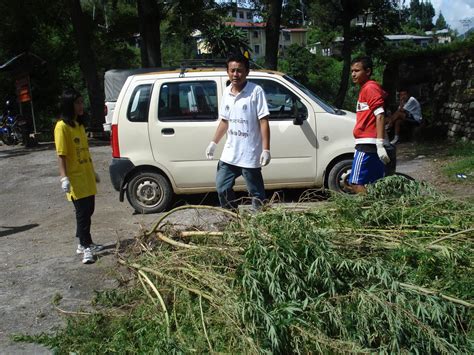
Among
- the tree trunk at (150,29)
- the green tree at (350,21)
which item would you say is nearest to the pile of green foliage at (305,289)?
the tree trunk at (150,29)

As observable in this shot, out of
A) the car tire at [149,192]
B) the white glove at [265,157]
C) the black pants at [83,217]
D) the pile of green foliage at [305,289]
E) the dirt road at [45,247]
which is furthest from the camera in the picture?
the car tire at [149,192]

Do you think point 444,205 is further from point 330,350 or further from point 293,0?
point 293,0

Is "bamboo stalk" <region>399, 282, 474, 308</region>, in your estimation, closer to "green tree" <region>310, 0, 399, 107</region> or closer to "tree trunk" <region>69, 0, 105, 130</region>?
"tree trunk" <region>69, 0, 105, 130</region>

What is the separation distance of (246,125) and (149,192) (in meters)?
2.68

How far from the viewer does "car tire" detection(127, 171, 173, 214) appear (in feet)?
25.4

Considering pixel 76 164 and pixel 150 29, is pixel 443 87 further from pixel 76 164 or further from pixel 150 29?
pixel 76 164

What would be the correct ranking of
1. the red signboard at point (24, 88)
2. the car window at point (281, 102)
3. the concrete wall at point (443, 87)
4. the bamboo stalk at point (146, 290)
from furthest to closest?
the red signboard at point (24, 88)
the concrete wall at point (443, 87)
the car window at point (281, 102)
the bamboo stalk at point (146, 290)

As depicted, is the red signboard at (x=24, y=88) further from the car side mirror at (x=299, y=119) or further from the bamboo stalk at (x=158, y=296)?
the bamboo stalk at (x=158, y=296)

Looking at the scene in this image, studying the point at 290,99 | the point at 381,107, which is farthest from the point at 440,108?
the point at 381,107

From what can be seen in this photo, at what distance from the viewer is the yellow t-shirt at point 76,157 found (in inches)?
223

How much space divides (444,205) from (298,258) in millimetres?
1746

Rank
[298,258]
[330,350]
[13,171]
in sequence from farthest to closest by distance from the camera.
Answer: [13,171]
[298,258]
[330,350]

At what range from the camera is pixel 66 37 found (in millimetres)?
28266

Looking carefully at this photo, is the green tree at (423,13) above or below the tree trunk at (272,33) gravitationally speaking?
above
